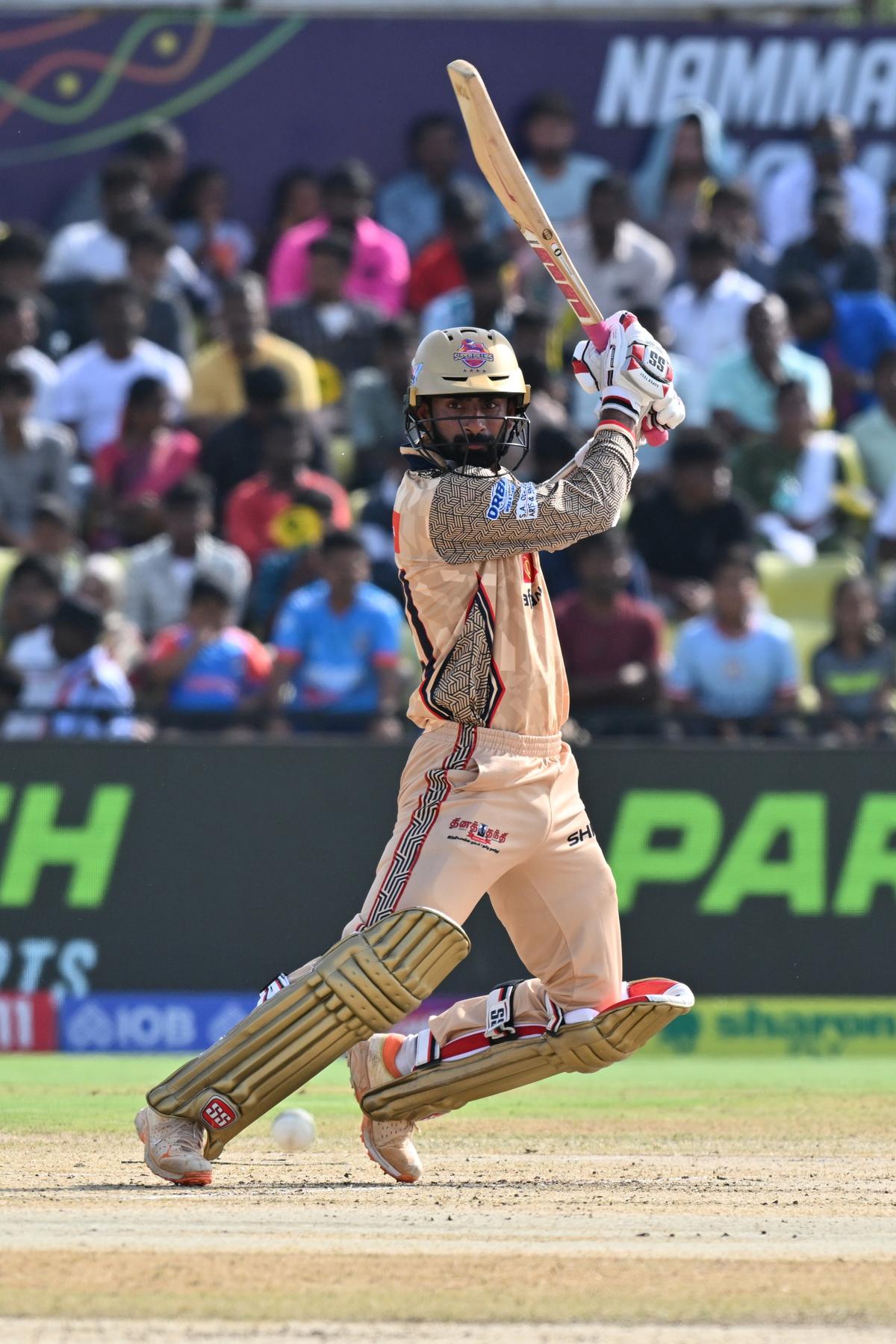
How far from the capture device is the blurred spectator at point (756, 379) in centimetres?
1345

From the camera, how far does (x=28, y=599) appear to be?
38.3ft

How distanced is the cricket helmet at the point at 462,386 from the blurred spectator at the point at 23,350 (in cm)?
745

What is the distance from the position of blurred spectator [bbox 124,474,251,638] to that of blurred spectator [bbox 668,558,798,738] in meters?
2.47

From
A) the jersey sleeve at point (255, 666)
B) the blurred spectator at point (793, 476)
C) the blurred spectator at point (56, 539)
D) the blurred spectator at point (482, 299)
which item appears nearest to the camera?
the jersey sleeve at point (255, 666)

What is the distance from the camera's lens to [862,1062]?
10.2 metres

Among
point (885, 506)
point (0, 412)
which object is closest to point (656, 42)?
point (885, 506)

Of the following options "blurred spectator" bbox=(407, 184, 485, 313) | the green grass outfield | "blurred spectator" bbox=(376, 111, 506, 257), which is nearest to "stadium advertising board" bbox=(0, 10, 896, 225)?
"blurred spectator" bbox=(376, 111, 506, 257)

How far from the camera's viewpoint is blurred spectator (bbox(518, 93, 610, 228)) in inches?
586

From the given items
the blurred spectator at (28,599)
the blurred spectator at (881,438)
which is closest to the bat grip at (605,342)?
the blurred spectator at (28,599)

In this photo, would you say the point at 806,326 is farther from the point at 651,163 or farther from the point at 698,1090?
the point at 698,1090

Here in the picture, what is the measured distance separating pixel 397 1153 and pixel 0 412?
7.47 m

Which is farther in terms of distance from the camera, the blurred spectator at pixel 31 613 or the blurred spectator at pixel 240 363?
the blurred spectator at pixel 240 363

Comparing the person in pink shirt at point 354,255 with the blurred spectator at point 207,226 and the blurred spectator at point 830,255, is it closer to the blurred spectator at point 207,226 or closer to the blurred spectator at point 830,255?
the blurred spectator at point 207,226

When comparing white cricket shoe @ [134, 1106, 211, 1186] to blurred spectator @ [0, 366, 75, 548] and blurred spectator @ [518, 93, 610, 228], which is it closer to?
blurred spectator @ [0, 366, 75, 548]
